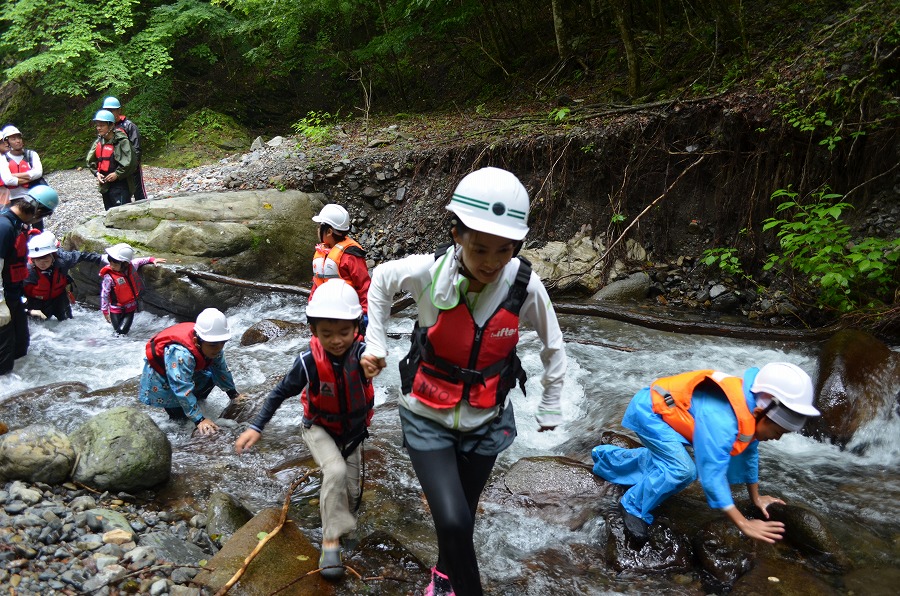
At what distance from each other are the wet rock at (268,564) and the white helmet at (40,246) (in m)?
5.98

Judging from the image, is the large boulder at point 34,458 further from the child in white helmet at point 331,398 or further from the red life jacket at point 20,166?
the red life jacket at point 20,166

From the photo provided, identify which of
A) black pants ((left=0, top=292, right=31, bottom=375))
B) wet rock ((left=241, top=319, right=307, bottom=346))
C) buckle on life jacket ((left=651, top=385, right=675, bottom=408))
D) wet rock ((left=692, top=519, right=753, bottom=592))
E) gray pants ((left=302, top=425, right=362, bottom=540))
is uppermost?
buckle on life jacket ((left=651, top=385, right=675, bottom=408))

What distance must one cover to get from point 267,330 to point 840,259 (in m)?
7.22

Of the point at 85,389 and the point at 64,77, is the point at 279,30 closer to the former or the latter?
the point at 64,77

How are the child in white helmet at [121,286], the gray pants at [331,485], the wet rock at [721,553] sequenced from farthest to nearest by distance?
the child in white helmet at [121,286] < the wet rock at [721,553] < the gray pants at [331,485]

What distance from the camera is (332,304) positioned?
318 centimetres

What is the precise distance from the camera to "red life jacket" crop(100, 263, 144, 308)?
7.95 m

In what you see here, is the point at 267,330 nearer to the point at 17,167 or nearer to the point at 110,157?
the point at 17,167

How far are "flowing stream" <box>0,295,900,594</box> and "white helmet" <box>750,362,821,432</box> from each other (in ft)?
3.97

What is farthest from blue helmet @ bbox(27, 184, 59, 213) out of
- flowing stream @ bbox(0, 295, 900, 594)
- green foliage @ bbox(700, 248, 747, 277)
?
green foliage @ bbox(700, 248, 747, 277)

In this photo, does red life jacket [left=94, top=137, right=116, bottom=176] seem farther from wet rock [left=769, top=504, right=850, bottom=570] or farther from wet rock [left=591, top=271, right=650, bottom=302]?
wet rock [left=769, top=504, right=850, bottom=570]

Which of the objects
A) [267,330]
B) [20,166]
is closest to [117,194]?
[20,166]

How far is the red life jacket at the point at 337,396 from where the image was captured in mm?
3346

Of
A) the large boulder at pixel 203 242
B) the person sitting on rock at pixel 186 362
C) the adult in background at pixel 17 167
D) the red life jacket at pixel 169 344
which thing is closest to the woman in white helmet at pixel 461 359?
the person sitting on rock at pixel 186 362
